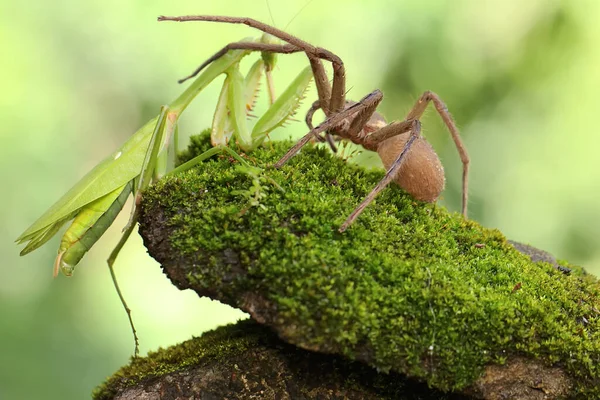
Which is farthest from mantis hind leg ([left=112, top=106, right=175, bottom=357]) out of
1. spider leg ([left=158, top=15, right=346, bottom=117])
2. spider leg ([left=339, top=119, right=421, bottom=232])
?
spider leg ([left=339, top=119, right=421, bottom=232])

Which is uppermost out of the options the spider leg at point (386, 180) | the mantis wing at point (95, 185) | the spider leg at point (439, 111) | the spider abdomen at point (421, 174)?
the spider leg at point (439, 111)

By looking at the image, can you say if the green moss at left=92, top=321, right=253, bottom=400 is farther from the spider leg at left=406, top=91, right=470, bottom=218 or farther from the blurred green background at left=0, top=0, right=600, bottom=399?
the blurred green background at left=0, top=0, right=600, bottom=399

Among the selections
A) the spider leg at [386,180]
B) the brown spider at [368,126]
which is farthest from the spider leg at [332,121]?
the spider leg at [386,180]

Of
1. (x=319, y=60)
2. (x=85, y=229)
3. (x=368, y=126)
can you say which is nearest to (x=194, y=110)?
(x=368, y=126)

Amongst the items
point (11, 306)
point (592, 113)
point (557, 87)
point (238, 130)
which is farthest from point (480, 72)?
point (11, 306)

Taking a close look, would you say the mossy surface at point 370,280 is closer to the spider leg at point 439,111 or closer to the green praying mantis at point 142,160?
the green praying mantis at point 142,160

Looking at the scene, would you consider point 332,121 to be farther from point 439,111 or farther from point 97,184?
point 97,184

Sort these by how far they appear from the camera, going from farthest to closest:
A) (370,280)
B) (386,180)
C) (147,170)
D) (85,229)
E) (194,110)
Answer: (194,110), (147,170), (85,229), (386,180), (370,280)
